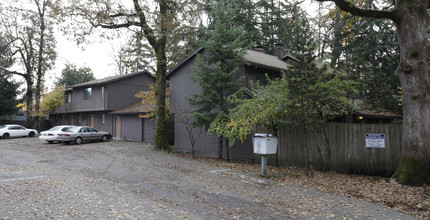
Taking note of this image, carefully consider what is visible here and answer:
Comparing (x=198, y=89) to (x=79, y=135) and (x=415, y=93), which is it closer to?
(x=79, y=135)

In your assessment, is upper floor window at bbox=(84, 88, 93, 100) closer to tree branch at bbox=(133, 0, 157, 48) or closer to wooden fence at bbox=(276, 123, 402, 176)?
tree branch at bbox=(133, 0, 157, 48)

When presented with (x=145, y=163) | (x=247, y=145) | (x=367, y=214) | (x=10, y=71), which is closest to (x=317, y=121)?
(x=367, y=214)

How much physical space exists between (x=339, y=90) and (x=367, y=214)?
4.78 m

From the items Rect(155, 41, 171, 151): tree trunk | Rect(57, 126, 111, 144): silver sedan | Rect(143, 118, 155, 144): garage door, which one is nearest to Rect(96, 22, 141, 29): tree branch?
Rect(155, 41, 171, 151): tree trunk

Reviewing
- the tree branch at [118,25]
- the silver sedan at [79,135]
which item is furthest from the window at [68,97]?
the tree branch at [118,25]

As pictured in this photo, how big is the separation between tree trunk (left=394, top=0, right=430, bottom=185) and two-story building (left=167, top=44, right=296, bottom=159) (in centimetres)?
682

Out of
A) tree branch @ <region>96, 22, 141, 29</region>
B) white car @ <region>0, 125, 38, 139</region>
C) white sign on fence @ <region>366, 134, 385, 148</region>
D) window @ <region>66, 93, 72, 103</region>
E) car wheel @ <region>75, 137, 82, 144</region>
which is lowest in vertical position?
car wheel @ <region>75, 137, 82, 144</region>

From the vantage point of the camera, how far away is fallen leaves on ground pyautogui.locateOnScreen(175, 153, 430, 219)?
6.60 meters

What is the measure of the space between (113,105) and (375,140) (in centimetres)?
2321

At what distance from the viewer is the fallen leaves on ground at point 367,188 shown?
6.60 m

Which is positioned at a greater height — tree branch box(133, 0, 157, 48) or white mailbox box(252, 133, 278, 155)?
tree branch box(133, 0, 157, 48)

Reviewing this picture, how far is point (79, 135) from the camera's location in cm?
2109

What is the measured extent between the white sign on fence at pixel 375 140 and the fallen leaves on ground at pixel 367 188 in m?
1.16

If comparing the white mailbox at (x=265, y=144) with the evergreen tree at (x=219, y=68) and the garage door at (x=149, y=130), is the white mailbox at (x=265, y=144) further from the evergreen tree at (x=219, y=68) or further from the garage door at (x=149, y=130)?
the garage door at (x=149, y=130)
